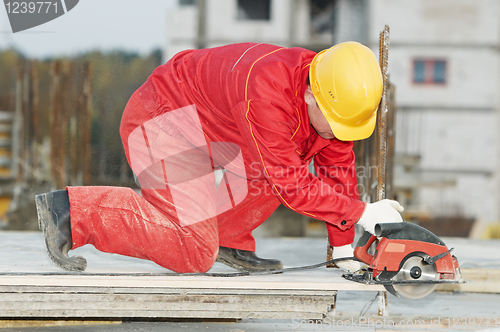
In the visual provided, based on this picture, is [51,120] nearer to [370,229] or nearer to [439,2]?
[370,229]

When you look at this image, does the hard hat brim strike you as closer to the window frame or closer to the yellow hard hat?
the yellow hard hat

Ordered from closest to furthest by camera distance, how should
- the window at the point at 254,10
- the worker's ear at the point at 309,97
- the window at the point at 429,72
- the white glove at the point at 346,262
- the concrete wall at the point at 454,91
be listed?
the worker's ear at the point at 309,97 → the white glove at the point at 346,262 → the concrete wall at the point at 454,91 → the window at the point at 429,72 → the window at the point at 254,10

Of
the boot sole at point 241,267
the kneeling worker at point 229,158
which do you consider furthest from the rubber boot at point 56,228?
the boot sole at point 241,267

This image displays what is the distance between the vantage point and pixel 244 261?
255 cm

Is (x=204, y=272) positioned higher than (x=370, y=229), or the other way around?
(x=370, y=229)

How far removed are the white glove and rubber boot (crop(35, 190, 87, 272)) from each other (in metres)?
1.20

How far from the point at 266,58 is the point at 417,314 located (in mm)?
1582

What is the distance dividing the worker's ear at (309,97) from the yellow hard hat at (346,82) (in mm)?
36

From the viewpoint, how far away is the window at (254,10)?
17.4 m

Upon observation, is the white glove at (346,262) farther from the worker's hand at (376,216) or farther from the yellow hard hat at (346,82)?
the yellow hard hat at (346,82)

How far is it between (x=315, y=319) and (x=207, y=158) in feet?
2.96

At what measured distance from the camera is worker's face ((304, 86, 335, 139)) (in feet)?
6.88

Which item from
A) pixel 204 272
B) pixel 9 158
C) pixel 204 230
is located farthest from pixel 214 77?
pixel 9 158

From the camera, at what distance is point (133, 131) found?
236 centimetres
